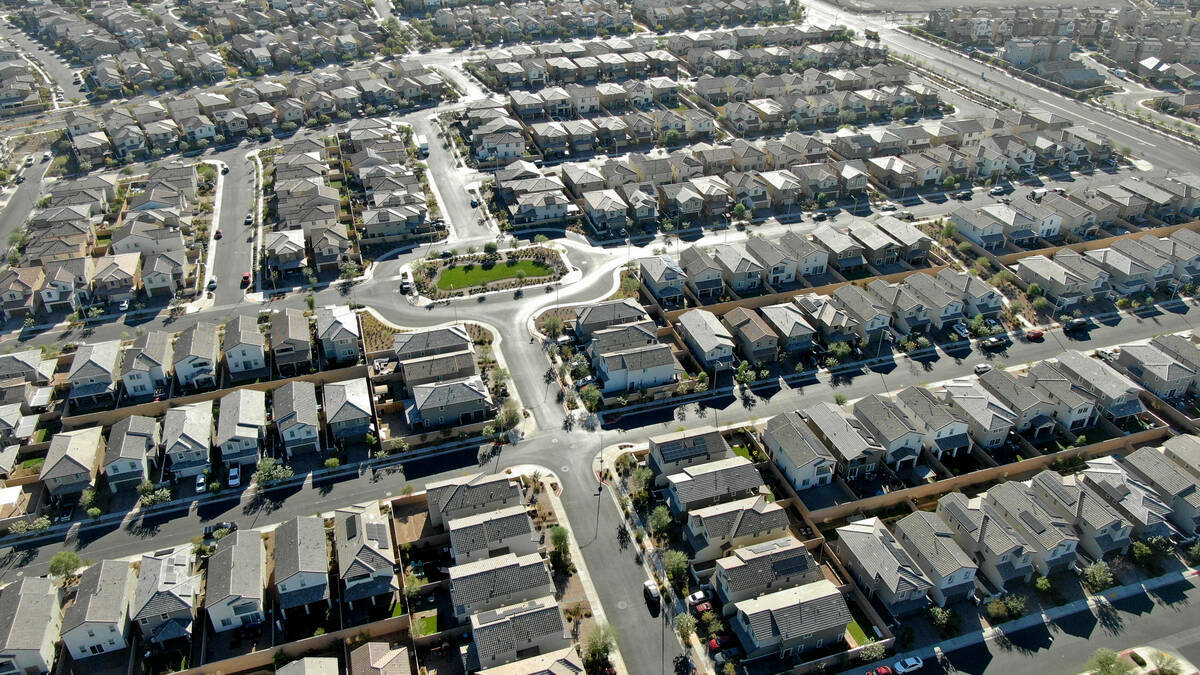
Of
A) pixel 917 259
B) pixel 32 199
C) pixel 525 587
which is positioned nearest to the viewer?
pixel 525 587

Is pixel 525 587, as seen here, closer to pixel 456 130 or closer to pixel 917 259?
pixel 917 259

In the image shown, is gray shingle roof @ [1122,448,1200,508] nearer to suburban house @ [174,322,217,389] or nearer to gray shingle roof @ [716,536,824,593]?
gray shingle roof @ [716,536,824,593]

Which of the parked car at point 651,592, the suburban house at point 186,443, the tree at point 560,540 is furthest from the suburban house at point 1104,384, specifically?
the suburban house at point 186,443

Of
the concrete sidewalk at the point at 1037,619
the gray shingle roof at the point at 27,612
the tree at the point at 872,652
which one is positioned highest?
the gray shingle roof at the point at 27,612

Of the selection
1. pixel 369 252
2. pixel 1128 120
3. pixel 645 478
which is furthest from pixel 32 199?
pixel 1128 120

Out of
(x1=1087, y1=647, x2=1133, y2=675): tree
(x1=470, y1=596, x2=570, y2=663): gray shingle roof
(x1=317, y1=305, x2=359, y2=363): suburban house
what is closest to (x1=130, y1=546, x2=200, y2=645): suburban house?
(x1=470, y1=596, x2=570, y2=663): gray shingle roof

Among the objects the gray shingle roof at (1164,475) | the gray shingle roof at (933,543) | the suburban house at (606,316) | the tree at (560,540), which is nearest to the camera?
the gray shingle roof at (933,543)

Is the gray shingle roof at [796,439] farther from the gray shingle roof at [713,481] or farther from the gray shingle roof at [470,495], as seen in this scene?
the gray shingle roof at [470,495]
